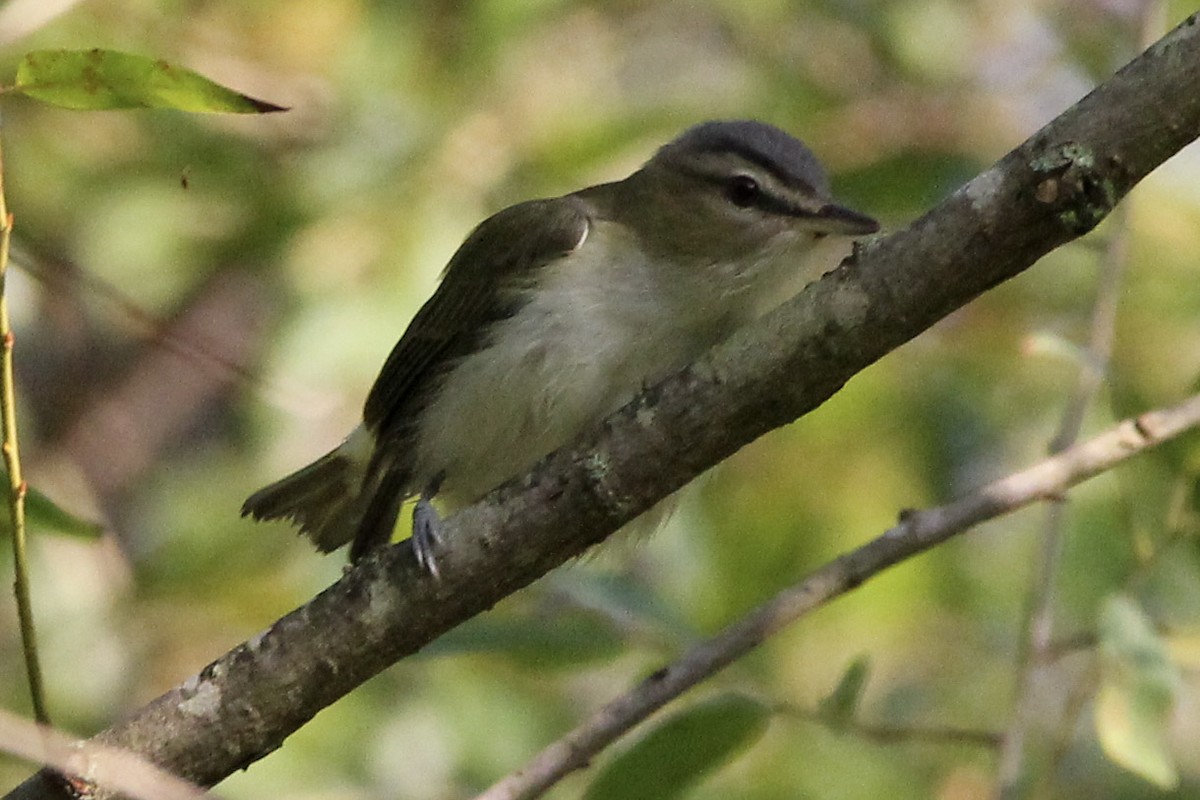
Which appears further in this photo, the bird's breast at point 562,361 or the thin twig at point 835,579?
the bird's breast at point 562,361

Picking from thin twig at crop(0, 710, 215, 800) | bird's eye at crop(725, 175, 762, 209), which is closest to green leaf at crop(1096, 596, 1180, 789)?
bird's eye at crop(725, 175, 762, 209)

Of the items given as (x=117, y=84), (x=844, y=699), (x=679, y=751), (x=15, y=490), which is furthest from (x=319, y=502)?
(x=117, y=84)

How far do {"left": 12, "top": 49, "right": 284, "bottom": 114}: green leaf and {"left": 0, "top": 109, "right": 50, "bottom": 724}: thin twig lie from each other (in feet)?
0.49

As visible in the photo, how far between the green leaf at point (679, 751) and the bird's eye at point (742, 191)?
3.63ft

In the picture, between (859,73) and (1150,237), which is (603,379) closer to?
(1150,237)

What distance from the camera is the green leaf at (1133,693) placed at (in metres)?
2.68

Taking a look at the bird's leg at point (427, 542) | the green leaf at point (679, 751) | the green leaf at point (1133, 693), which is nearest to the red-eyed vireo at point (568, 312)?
the bird's leg at point (427, 542)

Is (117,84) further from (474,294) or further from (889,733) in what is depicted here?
(889,733)

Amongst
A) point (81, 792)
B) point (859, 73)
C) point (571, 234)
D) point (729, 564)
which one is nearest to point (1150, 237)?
point (859, 73)

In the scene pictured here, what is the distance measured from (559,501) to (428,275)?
166 centimetres

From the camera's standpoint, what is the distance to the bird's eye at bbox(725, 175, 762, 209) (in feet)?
11.0

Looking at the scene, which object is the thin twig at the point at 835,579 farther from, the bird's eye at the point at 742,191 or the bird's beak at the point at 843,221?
the bird's eye at the point at 742,191

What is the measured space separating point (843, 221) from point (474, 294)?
2.72ft

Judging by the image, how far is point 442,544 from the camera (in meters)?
2.38
